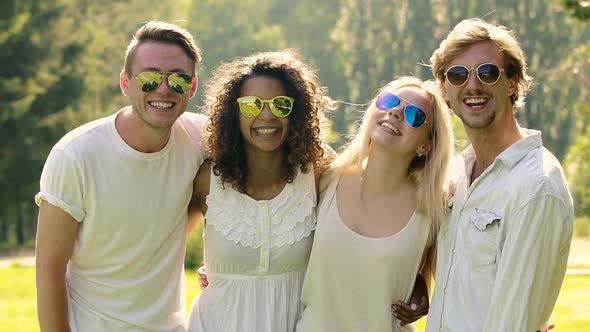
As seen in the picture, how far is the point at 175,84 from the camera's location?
16.3 ft

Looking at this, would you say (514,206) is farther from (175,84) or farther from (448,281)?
(175,84)

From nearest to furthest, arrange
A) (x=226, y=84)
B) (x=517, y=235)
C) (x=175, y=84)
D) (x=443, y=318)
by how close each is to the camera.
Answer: (x=517, y=235) → (x=443, y=318) → (x=175, y=84) → (x=226, y=84)

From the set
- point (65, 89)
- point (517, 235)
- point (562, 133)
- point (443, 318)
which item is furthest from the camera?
point (562, 133)

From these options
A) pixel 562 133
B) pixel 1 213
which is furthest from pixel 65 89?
pixel 562 133

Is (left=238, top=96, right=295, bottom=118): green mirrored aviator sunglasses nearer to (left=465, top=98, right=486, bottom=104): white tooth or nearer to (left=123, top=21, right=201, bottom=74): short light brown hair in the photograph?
(left=123, top=21, right=201, bottom=74): short light brown hair

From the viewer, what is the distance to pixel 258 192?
5262mm

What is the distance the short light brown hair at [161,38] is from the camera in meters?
5.01

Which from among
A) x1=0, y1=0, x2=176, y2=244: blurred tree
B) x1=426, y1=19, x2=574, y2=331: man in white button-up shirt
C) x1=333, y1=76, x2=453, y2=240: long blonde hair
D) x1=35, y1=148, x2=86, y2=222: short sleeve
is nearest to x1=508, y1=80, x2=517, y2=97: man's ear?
x1=426, y1=19, x2=574, y2=331: man in white button-up shirt

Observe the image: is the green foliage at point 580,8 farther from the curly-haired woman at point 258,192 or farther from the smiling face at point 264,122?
the smiling face at point 264,122

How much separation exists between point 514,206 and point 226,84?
186cm

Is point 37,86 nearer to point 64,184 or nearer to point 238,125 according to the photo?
point 238,125

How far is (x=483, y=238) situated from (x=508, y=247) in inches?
8.4

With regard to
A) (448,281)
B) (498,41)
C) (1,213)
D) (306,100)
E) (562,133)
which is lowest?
(1,213)

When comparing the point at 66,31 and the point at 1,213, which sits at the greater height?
the point at 66,31
